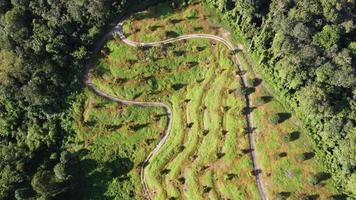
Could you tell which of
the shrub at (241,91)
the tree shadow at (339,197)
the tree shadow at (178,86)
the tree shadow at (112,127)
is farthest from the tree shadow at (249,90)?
the tree shadow at (112,127)

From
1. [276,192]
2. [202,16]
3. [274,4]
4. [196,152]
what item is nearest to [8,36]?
[202,16]

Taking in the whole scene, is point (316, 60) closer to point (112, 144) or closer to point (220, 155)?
point (220, 155)

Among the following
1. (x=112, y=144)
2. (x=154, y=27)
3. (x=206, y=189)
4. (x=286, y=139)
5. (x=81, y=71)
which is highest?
(x=154, y=27)

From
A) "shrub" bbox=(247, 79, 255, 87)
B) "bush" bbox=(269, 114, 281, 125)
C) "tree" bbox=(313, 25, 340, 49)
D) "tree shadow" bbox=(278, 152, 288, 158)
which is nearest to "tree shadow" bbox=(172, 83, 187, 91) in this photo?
"shrub" bbox=(247, 79, 255, 87)

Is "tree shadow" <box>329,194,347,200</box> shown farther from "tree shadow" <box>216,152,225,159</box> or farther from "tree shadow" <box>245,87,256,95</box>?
"tree shadow" <box>245,87,256,95</box>

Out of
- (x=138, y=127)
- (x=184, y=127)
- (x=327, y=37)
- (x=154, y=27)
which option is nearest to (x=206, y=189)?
(x=184, y=127)
